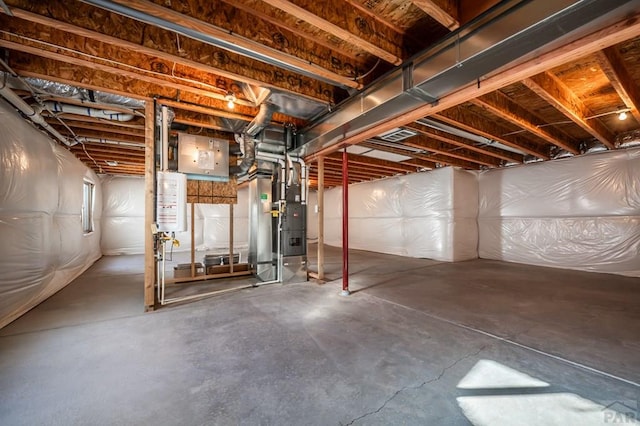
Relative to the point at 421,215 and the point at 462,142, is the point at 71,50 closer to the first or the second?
the point at 462,142

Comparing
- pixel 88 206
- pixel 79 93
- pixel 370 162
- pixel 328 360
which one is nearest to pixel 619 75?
pixel 328 360

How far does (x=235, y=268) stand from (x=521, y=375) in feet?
13.9

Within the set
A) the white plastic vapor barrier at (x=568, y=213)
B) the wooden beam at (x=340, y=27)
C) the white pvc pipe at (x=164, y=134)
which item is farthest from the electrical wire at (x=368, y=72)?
the white plastic vapor barrier at (x=568, y=213)

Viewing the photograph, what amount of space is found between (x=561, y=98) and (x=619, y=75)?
1.65 ft

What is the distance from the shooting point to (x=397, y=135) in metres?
3.98

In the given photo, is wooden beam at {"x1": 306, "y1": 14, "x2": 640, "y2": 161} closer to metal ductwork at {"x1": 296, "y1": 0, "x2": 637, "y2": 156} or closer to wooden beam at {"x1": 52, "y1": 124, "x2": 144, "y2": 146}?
metal ductwork at {"x1": 296, "y1": 0, "x2": 637, "y2": 156}

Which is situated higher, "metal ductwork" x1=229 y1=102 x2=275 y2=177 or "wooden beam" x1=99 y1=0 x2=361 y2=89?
"wooden beam" x1=99 y1=0 x2=361 y2=89

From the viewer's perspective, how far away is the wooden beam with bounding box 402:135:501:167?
4434mm

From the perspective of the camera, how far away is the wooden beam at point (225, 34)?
1634 millimetres

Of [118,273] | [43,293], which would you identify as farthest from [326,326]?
[118,273]

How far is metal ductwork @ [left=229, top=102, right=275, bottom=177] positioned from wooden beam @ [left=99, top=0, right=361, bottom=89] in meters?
0.90

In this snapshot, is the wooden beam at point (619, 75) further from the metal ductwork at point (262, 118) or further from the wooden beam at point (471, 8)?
the metal ductwork at point (262, 118)

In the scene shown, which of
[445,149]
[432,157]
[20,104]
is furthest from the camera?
[432,157]

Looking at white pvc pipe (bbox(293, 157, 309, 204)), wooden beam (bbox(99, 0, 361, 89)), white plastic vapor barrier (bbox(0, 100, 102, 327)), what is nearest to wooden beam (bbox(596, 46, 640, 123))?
wooden beam (bbox(99, 0, 361, 89))
